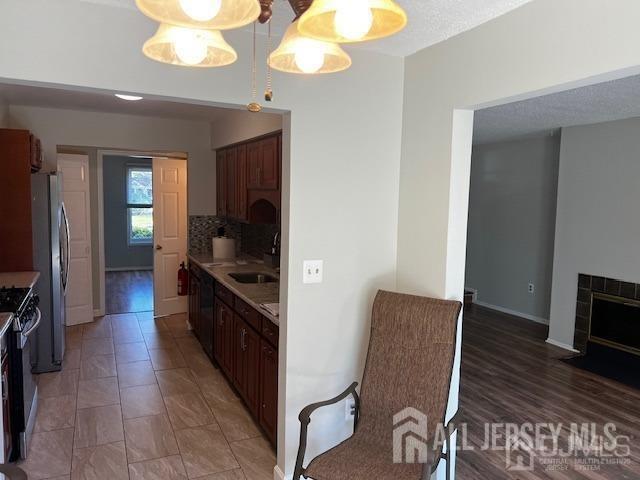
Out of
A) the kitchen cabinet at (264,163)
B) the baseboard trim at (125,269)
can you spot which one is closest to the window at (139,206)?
the baseboard trim at (125,269)

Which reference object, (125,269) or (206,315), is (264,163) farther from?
(125,269)

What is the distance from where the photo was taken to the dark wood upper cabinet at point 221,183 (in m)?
5.18

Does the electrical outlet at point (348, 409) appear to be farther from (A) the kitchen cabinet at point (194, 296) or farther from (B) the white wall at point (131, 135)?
(B) the white wall at point (131, 135)

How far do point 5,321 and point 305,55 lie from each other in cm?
217

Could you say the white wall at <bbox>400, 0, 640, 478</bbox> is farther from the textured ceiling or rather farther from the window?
the window

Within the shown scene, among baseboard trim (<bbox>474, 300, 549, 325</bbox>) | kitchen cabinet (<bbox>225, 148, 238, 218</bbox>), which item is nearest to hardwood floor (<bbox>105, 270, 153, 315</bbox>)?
kitchen cabinet (<bbox>225, 148, 238, 218</bbox>)

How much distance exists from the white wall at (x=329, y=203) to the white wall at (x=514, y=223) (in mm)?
4203

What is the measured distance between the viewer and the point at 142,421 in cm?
334

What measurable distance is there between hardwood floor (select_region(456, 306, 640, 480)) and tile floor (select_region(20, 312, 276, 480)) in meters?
1.43

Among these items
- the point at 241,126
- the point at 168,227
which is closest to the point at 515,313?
the point at 241,126

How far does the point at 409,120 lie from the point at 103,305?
5.09 metres

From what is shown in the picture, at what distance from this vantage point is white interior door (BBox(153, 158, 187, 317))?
582cm

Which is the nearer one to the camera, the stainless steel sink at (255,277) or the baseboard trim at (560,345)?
the stainless steel sink at (255,277)

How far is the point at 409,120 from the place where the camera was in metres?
2.63
